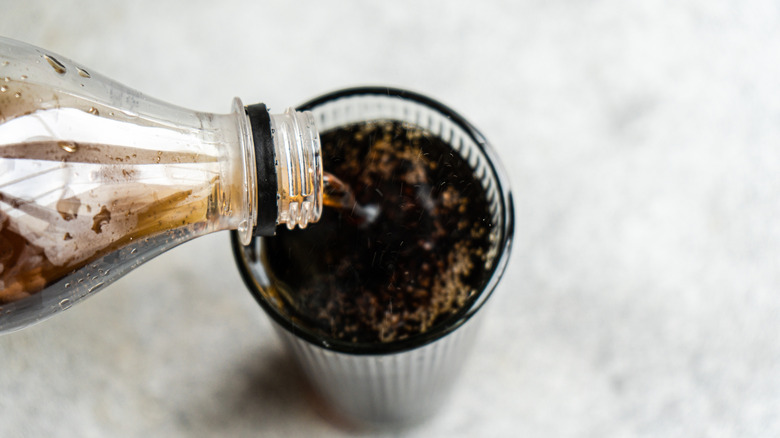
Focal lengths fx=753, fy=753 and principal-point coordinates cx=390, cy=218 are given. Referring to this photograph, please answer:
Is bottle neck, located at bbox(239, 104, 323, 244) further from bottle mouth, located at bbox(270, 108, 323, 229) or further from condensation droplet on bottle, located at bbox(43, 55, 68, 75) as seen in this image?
condensation droplet on bottle, located at bbox(43, 55, 68, 75)

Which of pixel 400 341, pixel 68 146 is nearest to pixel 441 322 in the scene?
pixel 400 341

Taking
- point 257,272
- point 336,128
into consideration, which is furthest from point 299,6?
point 257,272

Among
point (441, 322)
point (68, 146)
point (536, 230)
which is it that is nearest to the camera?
point (68, 146)

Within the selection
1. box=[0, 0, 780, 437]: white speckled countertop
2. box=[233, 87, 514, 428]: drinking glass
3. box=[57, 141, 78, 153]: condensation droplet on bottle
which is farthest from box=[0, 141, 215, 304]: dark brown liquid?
box=[0, 0, 780, 437]: white speckled countertop

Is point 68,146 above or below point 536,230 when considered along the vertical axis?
below

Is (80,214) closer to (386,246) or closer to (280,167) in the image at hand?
(280,167)

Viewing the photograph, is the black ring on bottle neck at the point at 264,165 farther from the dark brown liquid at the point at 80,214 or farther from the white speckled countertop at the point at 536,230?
the white speckled countertop at the point at 536,230
